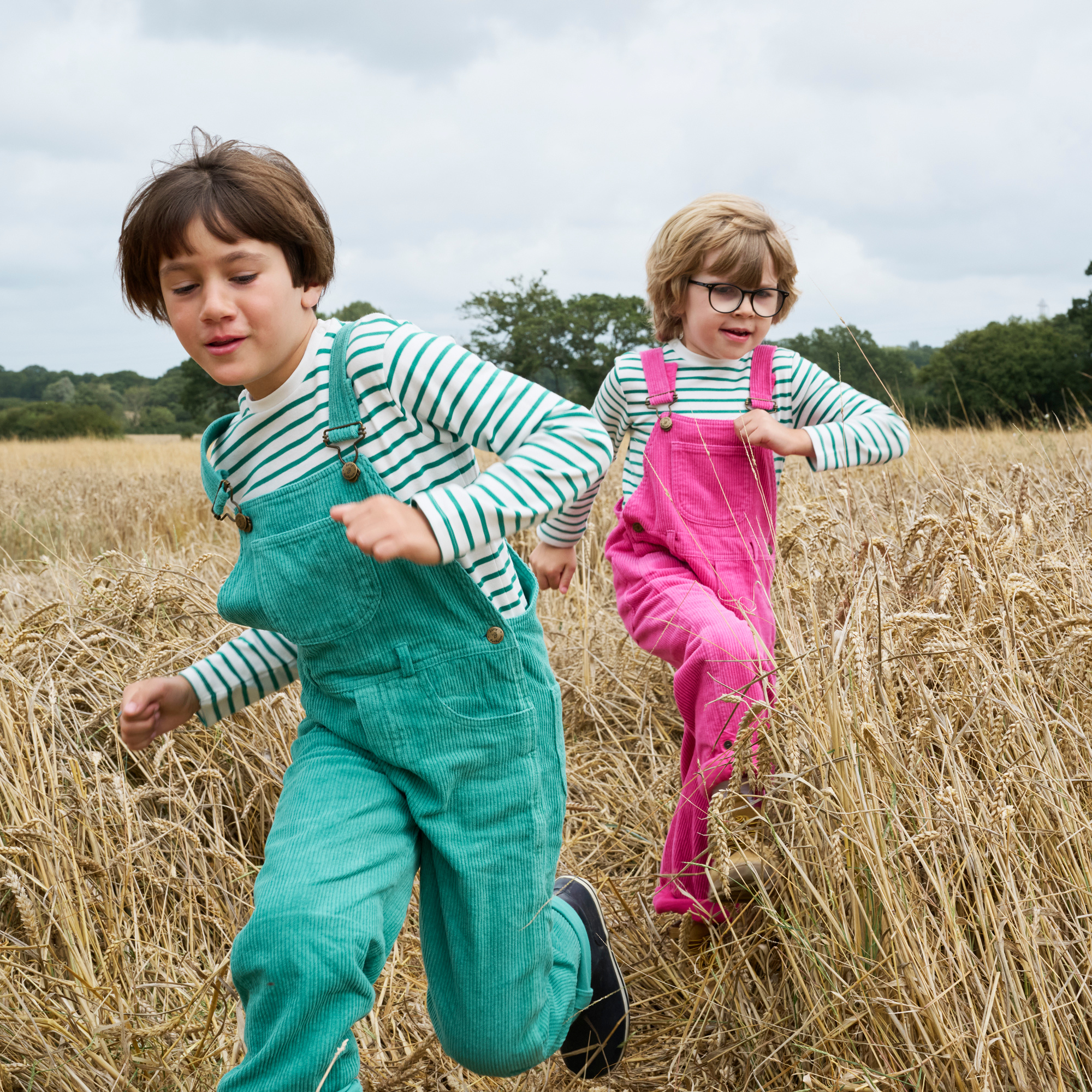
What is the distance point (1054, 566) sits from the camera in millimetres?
1978

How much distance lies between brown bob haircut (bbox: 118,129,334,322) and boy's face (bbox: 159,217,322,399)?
0.02 m

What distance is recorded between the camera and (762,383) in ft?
8.30

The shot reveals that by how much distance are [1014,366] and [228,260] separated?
22996mm

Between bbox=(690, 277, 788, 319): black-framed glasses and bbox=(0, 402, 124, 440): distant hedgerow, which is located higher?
bbox=(0, 402, 124, 440): distant hedgerow

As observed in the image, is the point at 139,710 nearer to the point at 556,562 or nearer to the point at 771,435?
the point at 556,562

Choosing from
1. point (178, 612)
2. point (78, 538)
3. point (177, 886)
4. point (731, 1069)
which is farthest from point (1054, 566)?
point (78, 538)


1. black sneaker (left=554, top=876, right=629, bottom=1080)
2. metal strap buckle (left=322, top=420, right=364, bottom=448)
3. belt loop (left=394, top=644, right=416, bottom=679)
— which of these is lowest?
black sneaker (left=554, top=876, right=629, bottom=1080)

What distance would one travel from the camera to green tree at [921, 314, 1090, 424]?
67.0 ft

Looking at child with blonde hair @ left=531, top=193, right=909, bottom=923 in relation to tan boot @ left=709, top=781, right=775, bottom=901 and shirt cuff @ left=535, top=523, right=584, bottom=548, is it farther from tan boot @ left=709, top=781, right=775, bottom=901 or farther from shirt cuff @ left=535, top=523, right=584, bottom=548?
tan boot @ left=709, top=781, right=775, bottom=901

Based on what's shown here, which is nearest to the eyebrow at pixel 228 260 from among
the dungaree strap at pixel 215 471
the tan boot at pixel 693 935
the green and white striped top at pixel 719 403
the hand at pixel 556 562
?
the dungaree strap at pixel 215 471

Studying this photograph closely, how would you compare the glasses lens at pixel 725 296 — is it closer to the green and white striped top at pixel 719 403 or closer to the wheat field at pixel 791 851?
the green and white striped top at pixel 719 403

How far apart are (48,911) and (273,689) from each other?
29.1 inches

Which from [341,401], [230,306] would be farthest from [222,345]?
[341,401]

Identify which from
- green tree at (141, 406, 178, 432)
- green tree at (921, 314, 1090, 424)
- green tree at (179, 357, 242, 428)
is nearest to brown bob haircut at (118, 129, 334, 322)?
green tree at (921, 314, 1090, 424)
